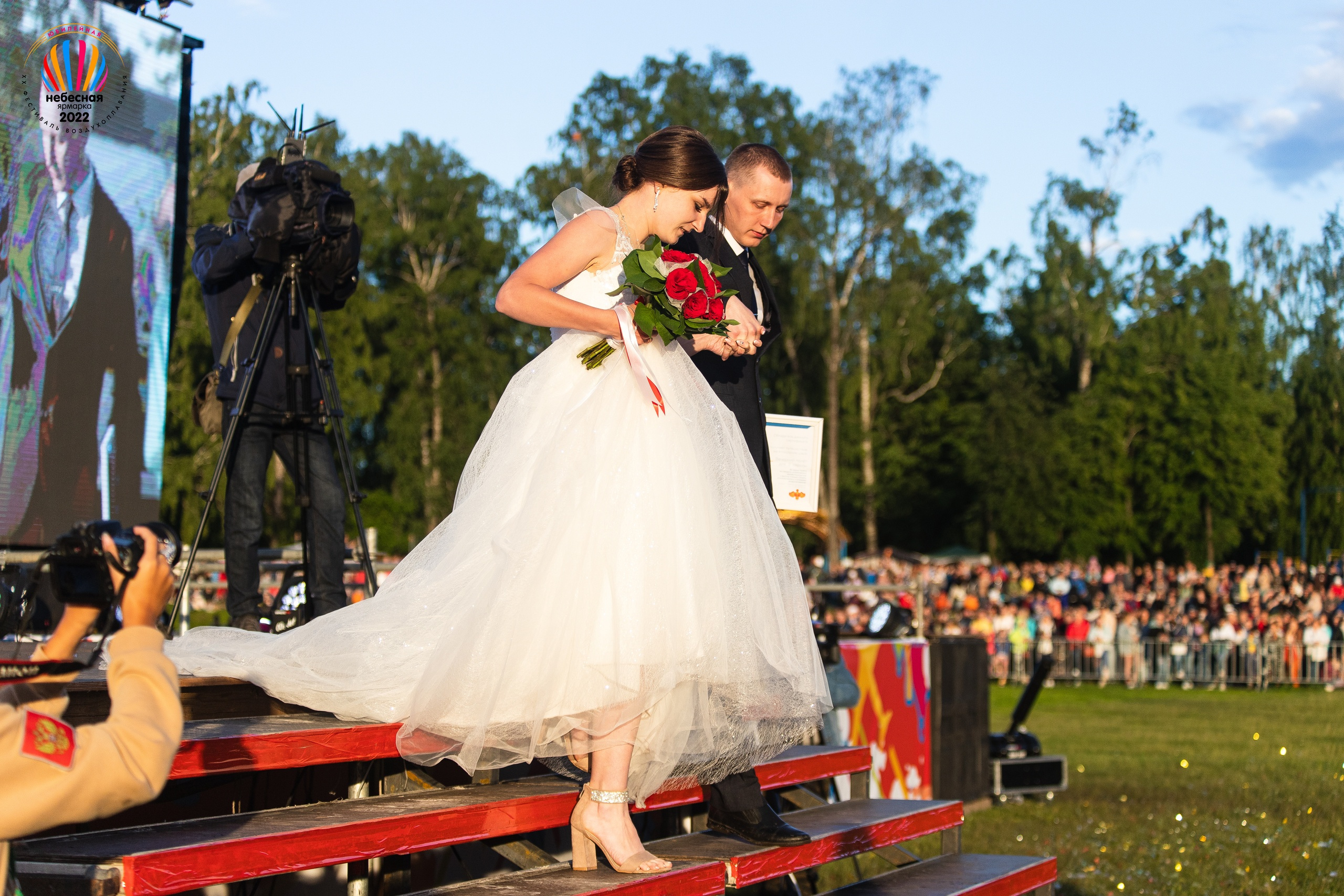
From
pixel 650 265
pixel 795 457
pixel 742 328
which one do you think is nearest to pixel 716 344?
pixel 742 328

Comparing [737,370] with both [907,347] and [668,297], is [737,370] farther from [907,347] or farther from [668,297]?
[907,347]

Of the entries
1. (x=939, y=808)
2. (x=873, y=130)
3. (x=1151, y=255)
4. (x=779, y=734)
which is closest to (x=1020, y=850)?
(x=939, y=808)

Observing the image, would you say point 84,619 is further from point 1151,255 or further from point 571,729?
point 1151,255

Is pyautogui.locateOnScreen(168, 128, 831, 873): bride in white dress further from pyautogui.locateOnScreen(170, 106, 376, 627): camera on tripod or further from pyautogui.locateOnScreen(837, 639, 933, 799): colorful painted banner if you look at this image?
pyautogui.locateOnScreen(837, 639, 933, 799): colorful painted banner

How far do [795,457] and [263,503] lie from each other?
2.14m

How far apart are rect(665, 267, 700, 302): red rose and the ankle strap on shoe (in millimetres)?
1240

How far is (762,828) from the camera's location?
11.7 ft

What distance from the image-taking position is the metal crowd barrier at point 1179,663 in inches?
738

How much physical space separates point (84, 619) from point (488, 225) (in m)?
35.3

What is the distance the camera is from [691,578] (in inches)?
123

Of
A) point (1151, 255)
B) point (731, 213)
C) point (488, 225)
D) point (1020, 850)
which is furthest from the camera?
point (1151, 255)

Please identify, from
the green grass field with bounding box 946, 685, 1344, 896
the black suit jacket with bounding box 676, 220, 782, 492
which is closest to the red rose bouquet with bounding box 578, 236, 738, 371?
the black suit jacket with bounding box 676, 220, 782, 492

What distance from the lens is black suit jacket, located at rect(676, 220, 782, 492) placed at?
12.6 ft

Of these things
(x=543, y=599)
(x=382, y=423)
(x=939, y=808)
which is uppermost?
(x=382, y=423)
